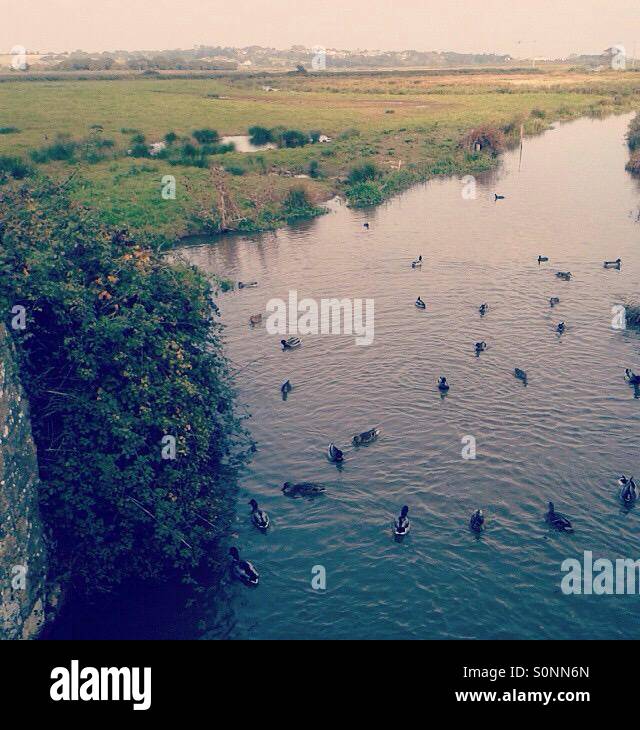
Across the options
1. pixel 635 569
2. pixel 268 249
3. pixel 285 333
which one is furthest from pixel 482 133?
pixel 635 569

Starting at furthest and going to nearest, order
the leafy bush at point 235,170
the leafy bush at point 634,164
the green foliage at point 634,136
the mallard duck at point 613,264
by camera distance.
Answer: the green foliage at point 634,136, the leafy bush at point 235,170, the leafy bush at point 634,164, the mallard duck at point 613,264

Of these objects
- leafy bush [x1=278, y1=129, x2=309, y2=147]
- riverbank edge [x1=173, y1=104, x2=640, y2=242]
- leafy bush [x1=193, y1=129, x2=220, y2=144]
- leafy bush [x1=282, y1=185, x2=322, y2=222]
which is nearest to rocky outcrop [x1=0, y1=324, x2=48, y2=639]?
riverbank edge [x1=173, y1=104, x2=640, y2=242]

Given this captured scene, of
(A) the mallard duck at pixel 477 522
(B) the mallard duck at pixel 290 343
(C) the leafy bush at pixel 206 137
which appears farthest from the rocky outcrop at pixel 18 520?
(C) the leafy bush at pixel 206 137

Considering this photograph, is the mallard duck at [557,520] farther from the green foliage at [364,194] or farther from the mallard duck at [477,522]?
the green foliage at [364,194]

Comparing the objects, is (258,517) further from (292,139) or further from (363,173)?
(292,139)

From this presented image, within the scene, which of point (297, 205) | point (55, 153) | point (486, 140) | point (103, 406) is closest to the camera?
point (103, 406)

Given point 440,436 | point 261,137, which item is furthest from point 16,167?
point 440,436

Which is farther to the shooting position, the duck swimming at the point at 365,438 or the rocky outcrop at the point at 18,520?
the duck swimming at the point at 365,438
